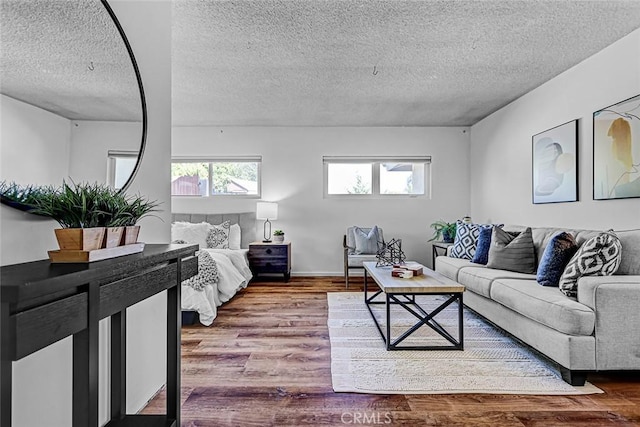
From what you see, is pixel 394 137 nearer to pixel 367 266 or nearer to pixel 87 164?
pixel 367 266

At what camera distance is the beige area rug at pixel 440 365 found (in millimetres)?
2199

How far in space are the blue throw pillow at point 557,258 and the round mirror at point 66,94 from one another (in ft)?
9.46

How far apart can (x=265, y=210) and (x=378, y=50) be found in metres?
3.12

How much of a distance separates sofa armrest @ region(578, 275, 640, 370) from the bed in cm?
290

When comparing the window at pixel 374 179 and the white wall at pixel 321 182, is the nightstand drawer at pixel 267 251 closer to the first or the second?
the white wall at pixel 321 182

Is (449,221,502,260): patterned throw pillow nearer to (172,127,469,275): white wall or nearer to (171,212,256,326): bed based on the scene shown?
(172,127,469,275): white wall

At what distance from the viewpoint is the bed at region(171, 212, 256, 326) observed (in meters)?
3.43

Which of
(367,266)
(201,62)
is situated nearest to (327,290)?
(367,266)

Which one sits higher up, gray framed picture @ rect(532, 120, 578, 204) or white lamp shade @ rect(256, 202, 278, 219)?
gray framed picture @ rect(532, 120, 578, 204)

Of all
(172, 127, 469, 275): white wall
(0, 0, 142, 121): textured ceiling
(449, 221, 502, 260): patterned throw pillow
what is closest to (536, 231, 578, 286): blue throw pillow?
(449, 221, 502, 260): patterned throw pillow

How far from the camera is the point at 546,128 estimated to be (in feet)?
13.4

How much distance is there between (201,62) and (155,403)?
281 cm

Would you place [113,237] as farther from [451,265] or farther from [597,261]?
[451,265]

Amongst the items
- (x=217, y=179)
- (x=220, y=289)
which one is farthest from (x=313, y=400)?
(x=217, y=179)
